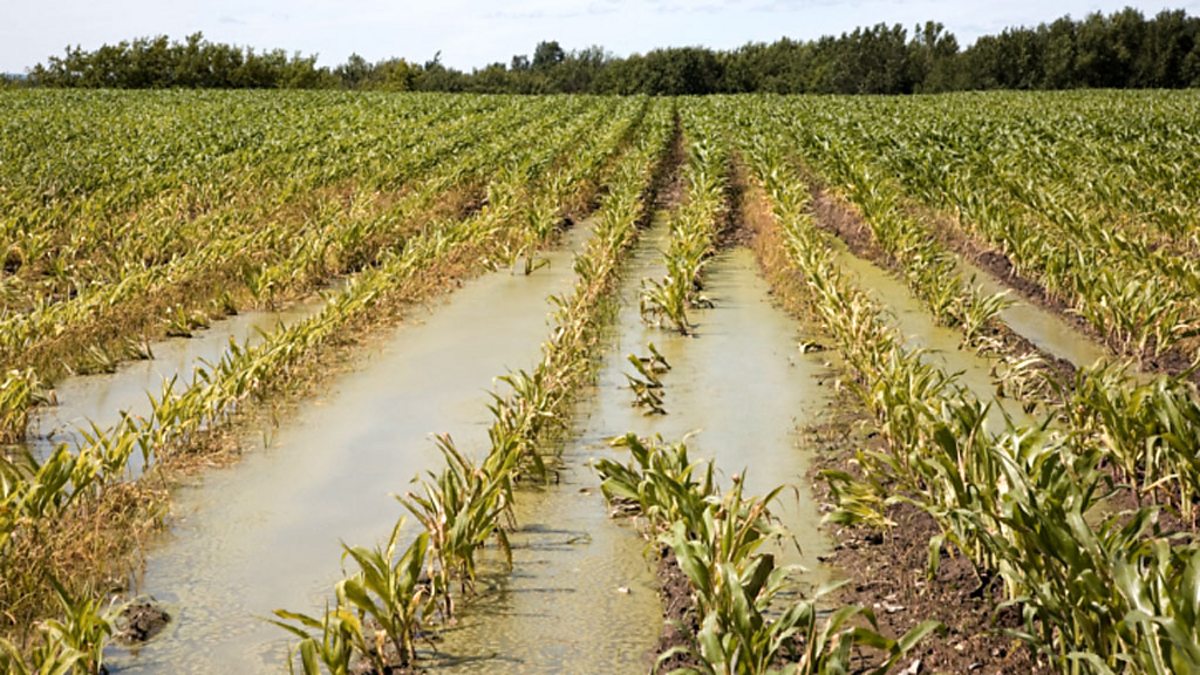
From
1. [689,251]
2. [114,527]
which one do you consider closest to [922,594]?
[114,527]

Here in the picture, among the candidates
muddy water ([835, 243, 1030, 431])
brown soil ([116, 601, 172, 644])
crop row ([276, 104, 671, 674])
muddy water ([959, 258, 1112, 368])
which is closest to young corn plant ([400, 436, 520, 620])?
crop row ([276, 104, 671, 674])

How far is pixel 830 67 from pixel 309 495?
77.0 m

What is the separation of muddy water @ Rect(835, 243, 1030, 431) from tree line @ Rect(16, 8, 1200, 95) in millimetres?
51936

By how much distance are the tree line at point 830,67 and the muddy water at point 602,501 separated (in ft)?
173

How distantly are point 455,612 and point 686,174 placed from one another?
49.5 ft

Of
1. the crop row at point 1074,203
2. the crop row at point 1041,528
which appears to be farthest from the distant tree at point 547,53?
the crop row at point 1041,528

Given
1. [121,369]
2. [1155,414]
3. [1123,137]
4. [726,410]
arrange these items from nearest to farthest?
[1155,414]
[726,410]
[121,369]
[1123,137]

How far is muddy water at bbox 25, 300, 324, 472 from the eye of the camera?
6652 millimetres

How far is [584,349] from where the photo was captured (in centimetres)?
830

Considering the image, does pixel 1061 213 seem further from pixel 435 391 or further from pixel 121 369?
pixel 121 369

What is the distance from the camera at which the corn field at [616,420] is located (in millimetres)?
4008

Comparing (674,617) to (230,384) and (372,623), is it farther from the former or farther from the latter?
(230,384)

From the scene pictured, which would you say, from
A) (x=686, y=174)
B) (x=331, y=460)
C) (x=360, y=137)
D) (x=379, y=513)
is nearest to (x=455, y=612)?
(x=379, y=513)

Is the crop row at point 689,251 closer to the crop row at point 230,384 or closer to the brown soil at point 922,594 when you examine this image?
the crop row at point 230,384
